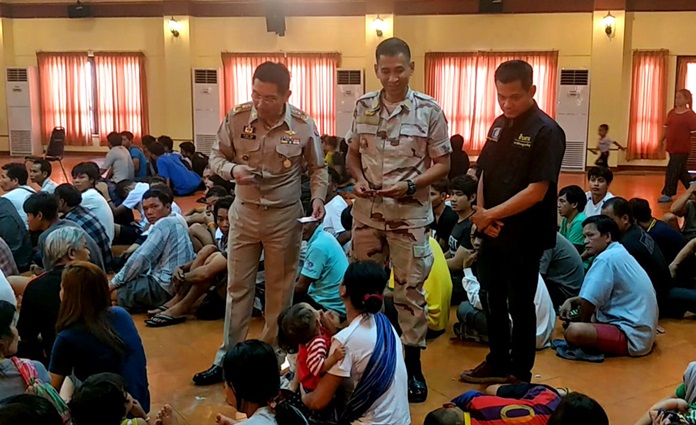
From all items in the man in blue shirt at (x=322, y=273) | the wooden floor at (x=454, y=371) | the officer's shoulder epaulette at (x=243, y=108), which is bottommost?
the wooden floor at (x=454, y=371)

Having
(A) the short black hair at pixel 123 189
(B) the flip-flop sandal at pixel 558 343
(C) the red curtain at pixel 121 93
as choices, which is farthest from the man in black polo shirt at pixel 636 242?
(C) the red curtain at pixel 121 93

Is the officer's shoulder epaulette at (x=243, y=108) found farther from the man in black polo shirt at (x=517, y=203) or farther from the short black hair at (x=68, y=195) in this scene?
the short black hair at (x=68, y=195)

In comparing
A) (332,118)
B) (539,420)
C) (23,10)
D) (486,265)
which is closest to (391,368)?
(539,420)

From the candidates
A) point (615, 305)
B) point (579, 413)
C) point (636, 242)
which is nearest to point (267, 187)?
point (579, 413)

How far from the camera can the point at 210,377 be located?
3.79 meters

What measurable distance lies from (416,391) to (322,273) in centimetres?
130

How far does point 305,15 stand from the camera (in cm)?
1485

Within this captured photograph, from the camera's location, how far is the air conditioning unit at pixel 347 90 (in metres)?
14.4

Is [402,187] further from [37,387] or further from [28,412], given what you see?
[28,412]

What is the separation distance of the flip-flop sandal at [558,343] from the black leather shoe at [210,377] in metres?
2.03

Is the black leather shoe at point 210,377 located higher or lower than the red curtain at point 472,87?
lower

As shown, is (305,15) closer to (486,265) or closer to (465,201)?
(465,201)

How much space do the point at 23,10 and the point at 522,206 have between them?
15.8 meters

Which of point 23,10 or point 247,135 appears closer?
point 247,135
